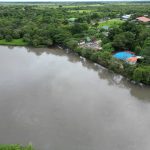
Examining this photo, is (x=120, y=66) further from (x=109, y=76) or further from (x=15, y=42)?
(x=15, y=42)

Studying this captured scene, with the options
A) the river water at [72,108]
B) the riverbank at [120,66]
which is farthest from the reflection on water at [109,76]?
the riverbank at [120,66]

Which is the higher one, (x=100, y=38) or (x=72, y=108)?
(x=72, y=108)

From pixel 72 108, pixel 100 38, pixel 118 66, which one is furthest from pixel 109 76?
pixel 100 38

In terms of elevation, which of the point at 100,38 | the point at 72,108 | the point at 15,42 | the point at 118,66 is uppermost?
the point at 72,108

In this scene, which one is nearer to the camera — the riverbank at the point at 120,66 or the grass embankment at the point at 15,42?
the riverbank at the point at 120,66

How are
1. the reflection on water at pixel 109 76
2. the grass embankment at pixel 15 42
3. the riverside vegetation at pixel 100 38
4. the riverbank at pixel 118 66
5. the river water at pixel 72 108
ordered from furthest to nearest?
1. the grass embankment at pixel 15 42
2. the riverside vegetation at pixel 100 38
3. the riverbank at pixel 118 66
4. the reflection on water at pixel 109 76
5. the river water at pixel 72 108

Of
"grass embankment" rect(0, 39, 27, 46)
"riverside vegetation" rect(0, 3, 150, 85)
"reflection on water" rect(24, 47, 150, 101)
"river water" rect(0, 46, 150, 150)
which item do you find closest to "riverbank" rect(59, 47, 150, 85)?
"riverside vegetation" rect(0, 3, 150, 85)

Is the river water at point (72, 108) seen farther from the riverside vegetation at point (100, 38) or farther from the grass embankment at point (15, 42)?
the grass embankment at point (15, 42)

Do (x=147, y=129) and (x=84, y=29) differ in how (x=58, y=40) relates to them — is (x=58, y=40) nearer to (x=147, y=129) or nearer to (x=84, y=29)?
(x=84, y=29)

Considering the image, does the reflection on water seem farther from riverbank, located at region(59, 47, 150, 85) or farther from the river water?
riverbank, located at region(59, 47, 150, 85)

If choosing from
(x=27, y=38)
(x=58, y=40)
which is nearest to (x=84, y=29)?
(x=58, y=40)
